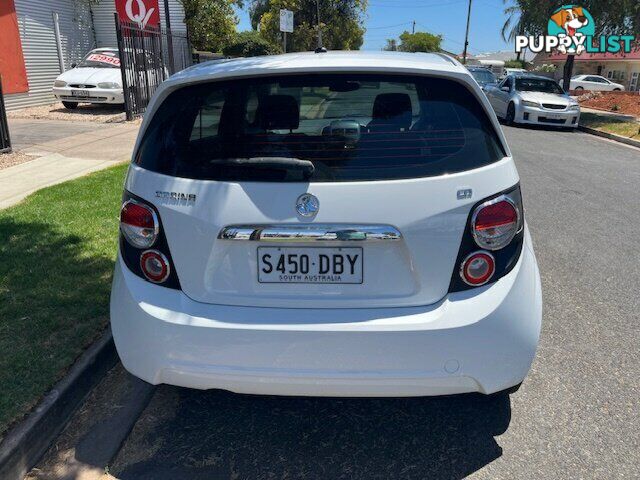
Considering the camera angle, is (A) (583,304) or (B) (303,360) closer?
(B) (303,360)

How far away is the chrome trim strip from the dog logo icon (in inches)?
821

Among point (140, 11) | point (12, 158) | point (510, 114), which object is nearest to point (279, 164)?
point (12, 158)

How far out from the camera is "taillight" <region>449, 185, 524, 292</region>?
2393mm

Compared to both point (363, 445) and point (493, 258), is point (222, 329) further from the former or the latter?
point (493, 258)

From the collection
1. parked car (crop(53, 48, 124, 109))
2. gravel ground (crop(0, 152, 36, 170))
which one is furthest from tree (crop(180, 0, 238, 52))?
gravel ground (crop(0, 152, 36, 170))

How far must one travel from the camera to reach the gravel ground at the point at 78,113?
14.6 meters

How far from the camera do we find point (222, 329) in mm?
2367

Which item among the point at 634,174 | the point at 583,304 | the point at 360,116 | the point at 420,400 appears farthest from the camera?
the point at 634,174

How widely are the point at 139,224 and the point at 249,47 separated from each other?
1401 inches

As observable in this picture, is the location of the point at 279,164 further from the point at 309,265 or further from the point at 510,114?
the point at 510,114

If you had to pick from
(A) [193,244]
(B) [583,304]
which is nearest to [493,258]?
(A) [193,244]

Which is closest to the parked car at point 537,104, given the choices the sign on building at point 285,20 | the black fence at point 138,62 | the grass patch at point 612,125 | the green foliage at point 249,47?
the grass patch at point 612,125

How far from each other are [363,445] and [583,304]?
252cm

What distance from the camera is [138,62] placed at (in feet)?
47.6
